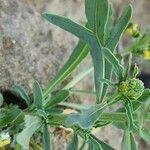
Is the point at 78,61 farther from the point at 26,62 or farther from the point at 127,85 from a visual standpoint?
the point at 127,85

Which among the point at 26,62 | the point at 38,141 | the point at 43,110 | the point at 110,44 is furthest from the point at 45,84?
the point at 110,44

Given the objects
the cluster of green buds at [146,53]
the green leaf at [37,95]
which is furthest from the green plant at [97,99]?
the cluster of green buds at [146,53]

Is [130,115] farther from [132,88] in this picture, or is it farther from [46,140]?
[46,140]

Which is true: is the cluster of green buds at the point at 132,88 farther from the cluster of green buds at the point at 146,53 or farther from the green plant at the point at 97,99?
the cluster of green buds at the point at 146,53

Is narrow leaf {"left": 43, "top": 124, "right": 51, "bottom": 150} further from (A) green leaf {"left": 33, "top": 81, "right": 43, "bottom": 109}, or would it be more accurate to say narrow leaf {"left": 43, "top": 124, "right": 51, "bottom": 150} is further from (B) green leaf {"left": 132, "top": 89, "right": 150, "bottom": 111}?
(B) green leaf {"left": 132, "top": 89, "right": 150, "bottom": 111}

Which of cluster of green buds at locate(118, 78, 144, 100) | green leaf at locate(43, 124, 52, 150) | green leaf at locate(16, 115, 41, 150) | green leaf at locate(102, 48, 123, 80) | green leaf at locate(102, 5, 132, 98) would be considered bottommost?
green leaf at locate(43, 124, 52, 150)

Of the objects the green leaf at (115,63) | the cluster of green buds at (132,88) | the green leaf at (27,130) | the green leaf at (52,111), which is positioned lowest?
the green leaf at (27,130)

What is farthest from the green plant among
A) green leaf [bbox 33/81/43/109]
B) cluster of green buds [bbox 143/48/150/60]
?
cluster of green buds [bbox 143/48/150/60]
